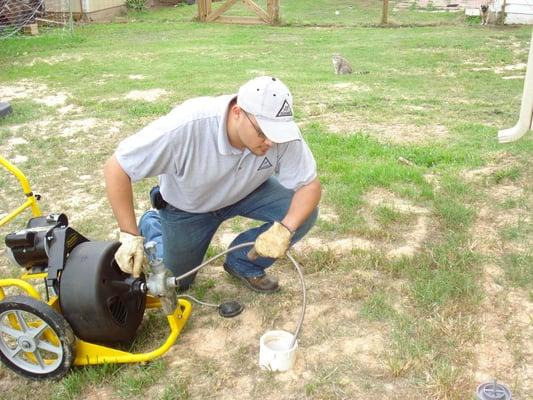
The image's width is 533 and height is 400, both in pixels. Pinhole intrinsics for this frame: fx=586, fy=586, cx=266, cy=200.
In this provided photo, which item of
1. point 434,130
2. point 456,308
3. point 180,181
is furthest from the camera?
point 434,130

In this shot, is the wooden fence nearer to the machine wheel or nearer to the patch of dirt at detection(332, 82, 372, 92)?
the patch of dirt at detection(332, 82, 372, 92)

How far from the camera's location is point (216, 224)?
3.19m

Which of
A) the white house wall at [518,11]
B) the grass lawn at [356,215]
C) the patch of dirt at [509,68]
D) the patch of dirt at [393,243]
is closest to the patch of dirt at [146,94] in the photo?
the grass lawn at [356,215]

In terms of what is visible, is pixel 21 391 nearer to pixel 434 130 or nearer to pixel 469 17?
pixel 434 130

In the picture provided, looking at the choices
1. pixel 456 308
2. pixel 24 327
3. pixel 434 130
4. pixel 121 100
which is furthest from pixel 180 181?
pixel 121 100

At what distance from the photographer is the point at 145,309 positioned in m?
3.02

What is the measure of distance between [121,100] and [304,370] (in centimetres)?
549

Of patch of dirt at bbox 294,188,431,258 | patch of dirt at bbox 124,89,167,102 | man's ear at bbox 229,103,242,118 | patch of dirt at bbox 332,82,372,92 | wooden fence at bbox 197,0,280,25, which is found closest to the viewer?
man's ear at bbox 229,103,242,118

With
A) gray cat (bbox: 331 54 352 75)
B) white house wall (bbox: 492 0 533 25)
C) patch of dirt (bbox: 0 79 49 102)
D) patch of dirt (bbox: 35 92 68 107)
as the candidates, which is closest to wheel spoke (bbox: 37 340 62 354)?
patch of dirt (bbox: 35 92 68 107)

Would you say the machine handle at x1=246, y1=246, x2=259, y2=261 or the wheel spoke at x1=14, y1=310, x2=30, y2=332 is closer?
the wheel spoke at x1=14, y1=310, x2=30, y2=332

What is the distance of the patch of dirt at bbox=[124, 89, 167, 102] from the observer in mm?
7449

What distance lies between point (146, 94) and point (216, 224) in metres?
4.90

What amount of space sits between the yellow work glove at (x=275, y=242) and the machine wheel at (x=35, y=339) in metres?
0.92

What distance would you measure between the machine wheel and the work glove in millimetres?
337
